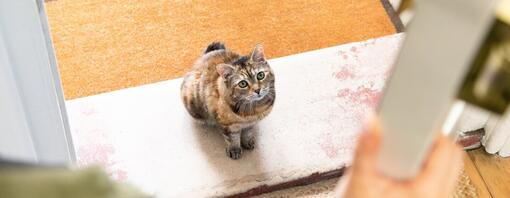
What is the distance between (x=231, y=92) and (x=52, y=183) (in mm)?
1102

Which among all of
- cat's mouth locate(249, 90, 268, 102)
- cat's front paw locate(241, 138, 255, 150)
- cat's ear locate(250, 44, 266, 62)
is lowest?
cat's front paw locate(241, 138, 255, 150)

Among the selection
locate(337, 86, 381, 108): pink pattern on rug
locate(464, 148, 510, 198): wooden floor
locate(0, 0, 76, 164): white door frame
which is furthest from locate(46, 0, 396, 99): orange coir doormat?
locate(0, 0, 76, 164): white door frame

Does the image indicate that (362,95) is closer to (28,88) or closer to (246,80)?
(246,80)

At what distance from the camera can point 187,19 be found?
1825mm

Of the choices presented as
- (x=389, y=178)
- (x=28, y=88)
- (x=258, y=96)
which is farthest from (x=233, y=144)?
(x=389, y=178)

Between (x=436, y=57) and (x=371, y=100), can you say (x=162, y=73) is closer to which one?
(x=371, y=100)

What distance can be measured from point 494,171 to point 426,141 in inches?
54.1

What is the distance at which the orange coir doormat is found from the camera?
5.64 feet

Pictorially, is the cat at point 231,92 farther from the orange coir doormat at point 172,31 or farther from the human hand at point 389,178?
the human hand at point 389,178

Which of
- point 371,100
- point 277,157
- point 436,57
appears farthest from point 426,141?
point 371,100

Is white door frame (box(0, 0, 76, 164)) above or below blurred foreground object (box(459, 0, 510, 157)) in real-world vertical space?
above

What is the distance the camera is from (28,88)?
3.33 ft

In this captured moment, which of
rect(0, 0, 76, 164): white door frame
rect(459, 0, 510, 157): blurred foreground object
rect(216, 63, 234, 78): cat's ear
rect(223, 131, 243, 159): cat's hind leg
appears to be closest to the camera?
rect(459, 0, 510, 157): blurred foreground object

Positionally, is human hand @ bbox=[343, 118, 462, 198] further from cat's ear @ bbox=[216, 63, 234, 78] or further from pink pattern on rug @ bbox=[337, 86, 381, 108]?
pink pattern on rug @ bbox=[337, 86, 381, 108]
